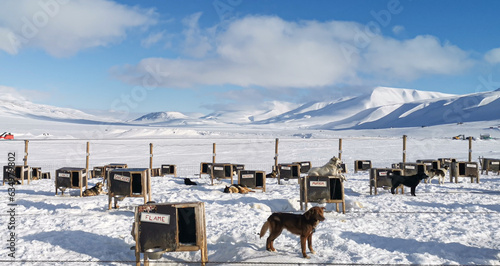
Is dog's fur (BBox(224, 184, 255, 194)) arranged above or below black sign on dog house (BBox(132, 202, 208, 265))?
below

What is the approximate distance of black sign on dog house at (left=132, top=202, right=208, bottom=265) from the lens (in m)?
6.36

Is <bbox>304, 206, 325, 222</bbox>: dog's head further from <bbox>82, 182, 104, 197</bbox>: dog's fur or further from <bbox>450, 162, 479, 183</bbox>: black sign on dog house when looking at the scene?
<bbox>450, 162, 479, 183</bbox>: black sign on dog house

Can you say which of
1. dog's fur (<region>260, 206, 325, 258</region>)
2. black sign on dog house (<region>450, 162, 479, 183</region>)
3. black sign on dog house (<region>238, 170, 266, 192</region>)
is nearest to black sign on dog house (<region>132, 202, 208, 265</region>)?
dog's fur (<region>260, 206, 325, 258</region>)

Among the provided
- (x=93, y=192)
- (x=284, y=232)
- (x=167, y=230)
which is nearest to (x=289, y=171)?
(x=93, y=192)

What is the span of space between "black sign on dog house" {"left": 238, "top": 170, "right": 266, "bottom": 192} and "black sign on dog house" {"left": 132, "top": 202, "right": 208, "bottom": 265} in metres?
8.54

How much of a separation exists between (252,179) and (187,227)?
8619 mm

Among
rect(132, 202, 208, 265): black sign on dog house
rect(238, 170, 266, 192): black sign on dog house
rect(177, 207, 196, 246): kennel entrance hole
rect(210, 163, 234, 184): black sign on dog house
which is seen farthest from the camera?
rect(210, 163, 234, 184): black sign on dog house

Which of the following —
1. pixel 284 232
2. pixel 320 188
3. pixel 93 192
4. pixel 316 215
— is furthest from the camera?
pixel 93 192

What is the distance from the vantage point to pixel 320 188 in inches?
428

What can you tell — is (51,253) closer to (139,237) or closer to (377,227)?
(139,237)

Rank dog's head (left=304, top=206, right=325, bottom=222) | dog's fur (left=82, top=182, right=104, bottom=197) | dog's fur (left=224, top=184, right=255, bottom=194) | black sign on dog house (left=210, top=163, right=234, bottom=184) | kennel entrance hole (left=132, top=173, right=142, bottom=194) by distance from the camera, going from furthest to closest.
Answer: black sign on dog house (left=210, top=163, right=234, bottom=184), dog's fur (left=224, top=184, right=255, bottom=194), dog's fur (left=82, top=182, right=104, bottom=197), kennel entrance hole (left=132, top=173, right=142, bottom=194), dog's head (left=304, top=206, right=325, bottom=222)

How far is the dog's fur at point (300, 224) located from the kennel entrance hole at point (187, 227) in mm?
1384

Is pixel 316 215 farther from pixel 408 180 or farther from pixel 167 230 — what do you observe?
pixel 408 180

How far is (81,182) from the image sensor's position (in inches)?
531
